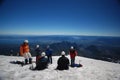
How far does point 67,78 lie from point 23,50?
615cm

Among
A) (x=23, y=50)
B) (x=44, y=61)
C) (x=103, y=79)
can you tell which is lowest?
(x=103, y=79)

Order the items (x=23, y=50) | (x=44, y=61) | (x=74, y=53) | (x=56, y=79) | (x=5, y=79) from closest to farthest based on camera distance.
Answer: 1. (x=5, y=79)
2. (x=56, y=79)
3. (x=44, y=61)
4. (x=23, y=50)
5. (x=74, y=53)

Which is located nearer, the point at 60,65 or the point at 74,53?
the point at 60,65

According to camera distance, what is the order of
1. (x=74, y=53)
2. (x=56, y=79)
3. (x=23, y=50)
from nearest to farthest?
1. (x=56, y=79)
2. (x=23, y=50)
3. (x=74, y=53)

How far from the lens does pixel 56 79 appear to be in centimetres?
937

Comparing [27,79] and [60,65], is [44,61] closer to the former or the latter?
[60,65]

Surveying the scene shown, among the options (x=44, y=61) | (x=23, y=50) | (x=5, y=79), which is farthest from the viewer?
(x=23, y=50)

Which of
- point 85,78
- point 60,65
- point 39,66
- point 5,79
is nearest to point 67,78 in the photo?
point 85,78

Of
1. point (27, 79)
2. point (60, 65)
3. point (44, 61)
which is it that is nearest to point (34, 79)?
point (27, 79)

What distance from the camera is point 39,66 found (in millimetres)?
11859

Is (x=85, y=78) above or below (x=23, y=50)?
below

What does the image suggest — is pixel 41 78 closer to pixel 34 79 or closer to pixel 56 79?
pixel 34 79

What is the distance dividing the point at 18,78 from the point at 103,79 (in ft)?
22.7

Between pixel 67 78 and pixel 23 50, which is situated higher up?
pixel 23 50
